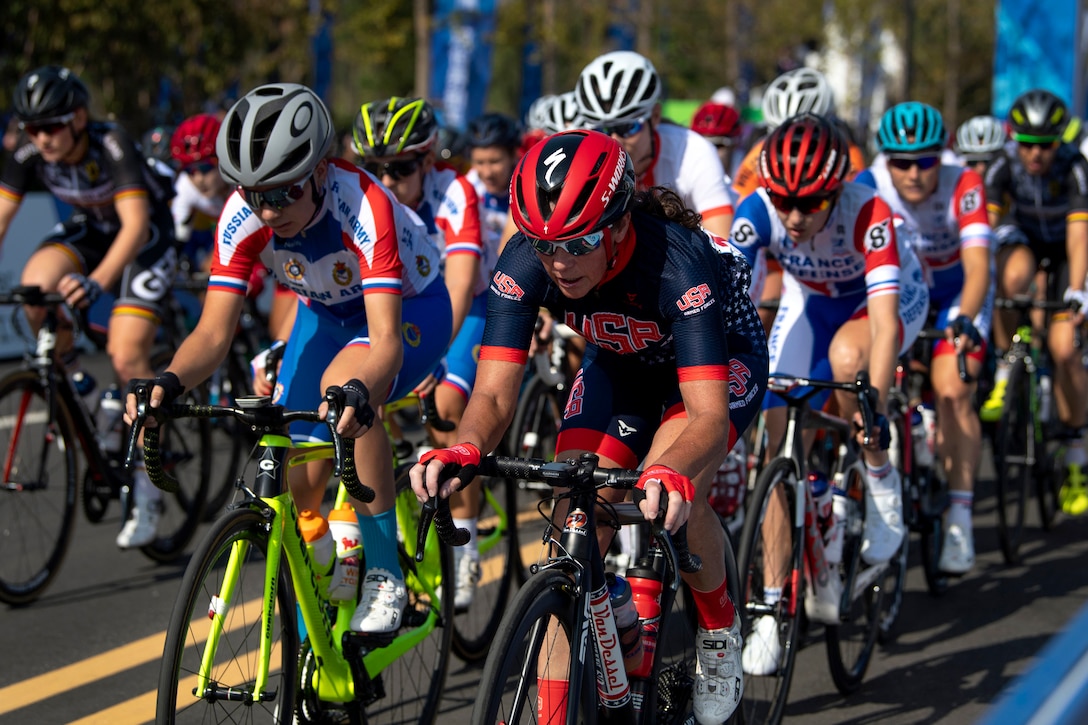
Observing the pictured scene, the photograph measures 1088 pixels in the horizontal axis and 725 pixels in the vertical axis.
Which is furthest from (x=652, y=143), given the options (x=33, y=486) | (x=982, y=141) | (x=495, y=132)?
(x=982, y=141)

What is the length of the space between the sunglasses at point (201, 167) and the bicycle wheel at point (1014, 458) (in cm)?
536

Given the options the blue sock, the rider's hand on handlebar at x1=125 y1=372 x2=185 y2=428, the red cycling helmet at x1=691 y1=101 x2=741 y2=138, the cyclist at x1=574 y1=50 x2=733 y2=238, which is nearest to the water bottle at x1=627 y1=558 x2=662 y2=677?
the blue sock

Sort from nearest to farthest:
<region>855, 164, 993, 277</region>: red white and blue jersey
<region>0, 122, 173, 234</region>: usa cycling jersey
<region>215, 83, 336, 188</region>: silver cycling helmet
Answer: <region>215, 83, 336, 188</region>: silver cycling helmet, <region>0, 122, 173, 234</region>: usa cycling jersey, <region>855, 164, 993, 277</region>: red white and blue jersey

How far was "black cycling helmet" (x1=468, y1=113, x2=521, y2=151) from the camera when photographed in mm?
7625

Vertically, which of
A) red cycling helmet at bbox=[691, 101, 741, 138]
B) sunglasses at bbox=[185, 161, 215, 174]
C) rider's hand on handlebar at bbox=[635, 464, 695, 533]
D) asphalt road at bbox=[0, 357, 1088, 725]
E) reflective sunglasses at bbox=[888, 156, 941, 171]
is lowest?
asphalt road at bbox=[0, 357, 1088, 725]

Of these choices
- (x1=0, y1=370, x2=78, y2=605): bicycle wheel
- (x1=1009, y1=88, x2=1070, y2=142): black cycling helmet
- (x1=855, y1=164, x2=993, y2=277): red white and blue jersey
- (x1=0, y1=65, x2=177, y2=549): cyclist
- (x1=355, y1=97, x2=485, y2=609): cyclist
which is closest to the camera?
(x1=355, y1=97, x2=485, y2=609): cyclist

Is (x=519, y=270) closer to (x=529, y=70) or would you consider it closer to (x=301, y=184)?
(x=301, y=184)

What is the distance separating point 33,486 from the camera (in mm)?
6035

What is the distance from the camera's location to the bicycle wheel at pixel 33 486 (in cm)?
591

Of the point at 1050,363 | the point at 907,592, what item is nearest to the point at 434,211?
the point at 907,592

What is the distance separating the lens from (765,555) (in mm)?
4488

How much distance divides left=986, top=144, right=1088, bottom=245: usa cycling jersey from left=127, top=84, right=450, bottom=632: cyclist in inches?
209

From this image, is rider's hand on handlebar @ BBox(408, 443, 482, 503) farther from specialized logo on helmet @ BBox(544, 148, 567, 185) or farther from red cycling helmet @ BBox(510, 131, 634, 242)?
specialized logo on helmet @ BBox(544, 148, 567, 185)

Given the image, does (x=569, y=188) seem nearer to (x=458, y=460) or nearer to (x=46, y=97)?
(x=458, y=460)
